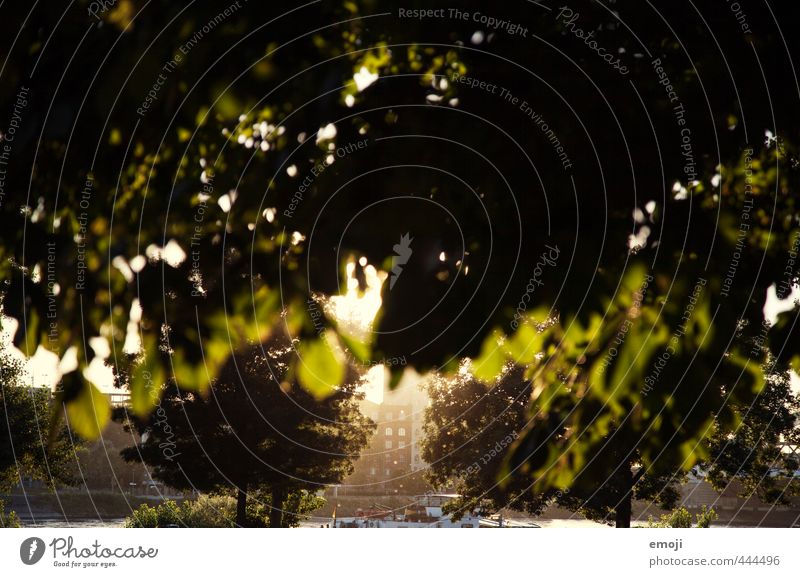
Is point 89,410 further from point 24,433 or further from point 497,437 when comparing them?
point 24,433

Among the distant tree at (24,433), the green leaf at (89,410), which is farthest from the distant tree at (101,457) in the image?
the green leaf at (89,410)

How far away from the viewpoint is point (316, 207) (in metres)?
5.41

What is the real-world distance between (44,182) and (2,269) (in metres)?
0.76

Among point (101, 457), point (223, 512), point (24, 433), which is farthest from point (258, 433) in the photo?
point (101, 457)

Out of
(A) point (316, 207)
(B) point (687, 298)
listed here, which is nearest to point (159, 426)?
(A) point (316, 207)

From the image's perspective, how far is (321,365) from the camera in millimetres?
5422

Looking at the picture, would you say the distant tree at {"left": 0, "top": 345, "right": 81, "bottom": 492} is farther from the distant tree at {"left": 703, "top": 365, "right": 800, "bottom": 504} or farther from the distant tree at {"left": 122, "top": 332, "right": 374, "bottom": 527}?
the distant tree at {"left": 703, "top": 365, "right": 800, "bottom": 504}

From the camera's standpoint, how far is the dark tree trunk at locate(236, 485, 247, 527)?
12383mm

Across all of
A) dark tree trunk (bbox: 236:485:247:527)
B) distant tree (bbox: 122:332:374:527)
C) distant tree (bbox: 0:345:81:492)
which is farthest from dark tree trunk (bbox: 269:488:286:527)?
distant tree (bbox: 0:345:81:492)

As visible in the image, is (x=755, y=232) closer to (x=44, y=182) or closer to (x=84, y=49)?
(x=84, y=49)

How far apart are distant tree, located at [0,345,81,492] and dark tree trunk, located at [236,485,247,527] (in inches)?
114

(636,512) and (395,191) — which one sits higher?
(395,191)

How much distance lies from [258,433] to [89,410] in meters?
10.4

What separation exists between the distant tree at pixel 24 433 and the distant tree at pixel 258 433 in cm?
101
